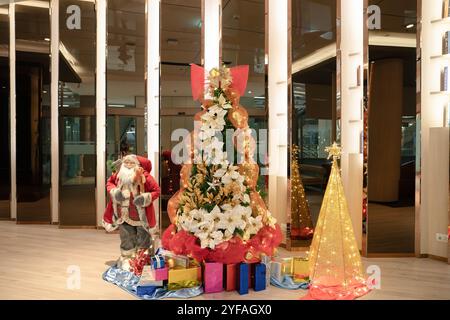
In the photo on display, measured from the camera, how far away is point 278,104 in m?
5.08

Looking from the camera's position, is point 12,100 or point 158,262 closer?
point 158,262

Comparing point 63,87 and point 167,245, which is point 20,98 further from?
point 167,245

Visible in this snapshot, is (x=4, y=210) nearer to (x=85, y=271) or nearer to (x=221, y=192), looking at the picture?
(x=85, y=271)

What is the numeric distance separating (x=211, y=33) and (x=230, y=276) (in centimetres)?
325

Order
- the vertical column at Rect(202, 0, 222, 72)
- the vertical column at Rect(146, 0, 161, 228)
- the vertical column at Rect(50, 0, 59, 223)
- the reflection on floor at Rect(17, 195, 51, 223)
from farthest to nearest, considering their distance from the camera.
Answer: the reflection on floor at Rect(17, 195, 51, 223) → the vertical column at Rect(50, 0, 59, 223) → the vertical column at Rect(146, 0, 161, 228) → the vertical column at Rect(202, 0, 222, 72)

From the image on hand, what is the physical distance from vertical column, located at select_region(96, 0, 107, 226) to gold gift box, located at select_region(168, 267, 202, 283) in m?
3.07

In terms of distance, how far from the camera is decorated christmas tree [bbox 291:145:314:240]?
4.82m

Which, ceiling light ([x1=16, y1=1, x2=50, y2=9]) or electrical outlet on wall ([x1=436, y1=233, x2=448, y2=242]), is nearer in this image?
electrical outlet on wall ([x1=436, y1=233, x2=448, y2=242])

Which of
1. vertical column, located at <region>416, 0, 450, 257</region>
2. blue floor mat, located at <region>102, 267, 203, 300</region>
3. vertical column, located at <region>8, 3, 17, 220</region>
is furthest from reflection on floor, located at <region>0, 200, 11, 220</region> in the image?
vertical column, located at <region>416, 0, 450, 257</region>

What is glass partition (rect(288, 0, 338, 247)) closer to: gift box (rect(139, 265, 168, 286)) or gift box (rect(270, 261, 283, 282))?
gift box (rect(270, 261, 283, 282))

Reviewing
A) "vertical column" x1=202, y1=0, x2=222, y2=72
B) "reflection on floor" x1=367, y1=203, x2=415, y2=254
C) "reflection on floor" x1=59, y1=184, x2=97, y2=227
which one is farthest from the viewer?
"reflection on floor" x1=59, y1=184, x2=97, y2=227

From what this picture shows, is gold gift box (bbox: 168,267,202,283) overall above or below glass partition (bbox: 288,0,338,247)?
below

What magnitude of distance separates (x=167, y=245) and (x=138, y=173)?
2.64 ft

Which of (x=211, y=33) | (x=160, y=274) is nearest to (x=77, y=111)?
(x=211, y=33)
